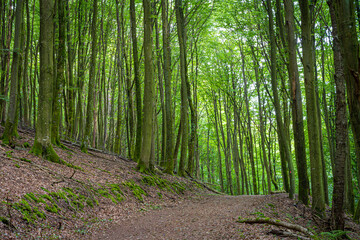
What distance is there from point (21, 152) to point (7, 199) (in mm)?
3798

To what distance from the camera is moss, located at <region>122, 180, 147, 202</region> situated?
29.1ft

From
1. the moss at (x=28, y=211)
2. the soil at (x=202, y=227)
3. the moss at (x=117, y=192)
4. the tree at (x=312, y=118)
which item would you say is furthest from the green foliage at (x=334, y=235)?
the moss at (x=28, y=211)

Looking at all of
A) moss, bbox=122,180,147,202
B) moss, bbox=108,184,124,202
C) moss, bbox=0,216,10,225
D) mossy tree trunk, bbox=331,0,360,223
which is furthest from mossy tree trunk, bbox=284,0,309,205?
moss, bbox=0,216,10,225

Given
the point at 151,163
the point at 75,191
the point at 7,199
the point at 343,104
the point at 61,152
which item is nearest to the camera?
the point at 7,199

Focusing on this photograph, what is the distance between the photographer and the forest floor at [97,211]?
4617mm

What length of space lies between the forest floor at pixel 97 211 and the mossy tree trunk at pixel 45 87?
46 centimetres

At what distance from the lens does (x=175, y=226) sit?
580 centimetres

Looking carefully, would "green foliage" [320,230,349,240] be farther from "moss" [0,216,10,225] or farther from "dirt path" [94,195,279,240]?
"moss" [0,216,10,225]

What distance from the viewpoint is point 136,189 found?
9.23 m

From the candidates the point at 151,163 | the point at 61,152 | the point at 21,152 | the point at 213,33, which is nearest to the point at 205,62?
the point at 213,33

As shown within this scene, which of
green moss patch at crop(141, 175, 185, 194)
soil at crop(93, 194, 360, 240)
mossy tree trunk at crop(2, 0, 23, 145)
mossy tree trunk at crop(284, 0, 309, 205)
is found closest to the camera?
soil at crop(93, 194, 360, 240)

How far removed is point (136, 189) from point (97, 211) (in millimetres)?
2798

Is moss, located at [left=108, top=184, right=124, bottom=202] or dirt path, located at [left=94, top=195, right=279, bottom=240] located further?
moss, located at [left=108, top=184, right=124, bottom=202]

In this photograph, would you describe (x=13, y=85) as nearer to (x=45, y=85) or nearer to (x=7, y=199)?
(x=45, y=85)
